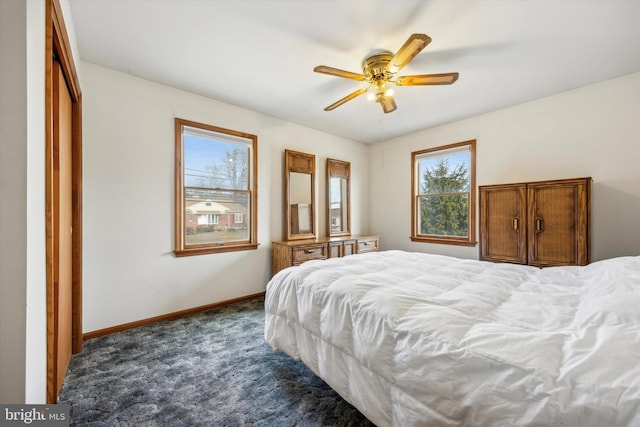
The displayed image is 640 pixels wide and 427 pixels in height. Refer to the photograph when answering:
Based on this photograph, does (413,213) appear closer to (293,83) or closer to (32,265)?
(293,83)

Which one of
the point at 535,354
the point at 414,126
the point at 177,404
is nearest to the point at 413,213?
the point at 414,126

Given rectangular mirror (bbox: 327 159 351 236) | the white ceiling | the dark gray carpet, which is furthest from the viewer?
rectangular mirror (bbox: 327 159 351 236)

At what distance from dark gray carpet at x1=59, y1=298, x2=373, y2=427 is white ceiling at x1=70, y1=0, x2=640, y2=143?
8.76 feet

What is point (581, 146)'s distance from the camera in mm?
2910

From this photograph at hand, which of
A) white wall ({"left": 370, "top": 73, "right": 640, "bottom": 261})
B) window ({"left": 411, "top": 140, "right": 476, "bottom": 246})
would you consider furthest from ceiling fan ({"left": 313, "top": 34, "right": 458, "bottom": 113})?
window ({"left": 411, "top": 140, "right": 476, "bottom": 246})

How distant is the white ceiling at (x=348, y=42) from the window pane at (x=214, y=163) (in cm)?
60

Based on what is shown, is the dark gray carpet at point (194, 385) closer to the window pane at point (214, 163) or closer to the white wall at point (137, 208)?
the white wall at point (137, 208)

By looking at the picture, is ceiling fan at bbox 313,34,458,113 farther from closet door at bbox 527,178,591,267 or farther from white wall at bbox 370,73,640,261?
white wall at bbox 370,73,640,261

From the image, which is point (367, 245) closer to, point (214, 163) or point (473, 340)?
point (214, 163)

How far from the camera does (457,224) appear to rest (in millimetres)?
4000

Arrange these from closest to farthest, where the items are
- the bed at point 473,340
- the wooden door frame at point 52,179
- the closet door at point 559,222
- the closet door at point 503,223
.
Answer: the bed at point 473,340 → the wooden door frame at point 52,179 → the closet door at point 559,222 → the closet door at point 503,223

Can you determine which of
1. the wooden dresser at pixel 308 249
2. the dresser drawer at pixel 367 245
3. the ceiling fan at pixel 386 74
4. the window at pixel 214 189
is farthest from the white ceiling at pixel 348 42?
the dresser drawer at pixel 367 245

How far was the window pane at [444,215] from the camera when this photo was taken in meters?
3.94

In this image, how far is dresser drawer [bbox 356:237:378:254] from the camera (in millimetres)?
4360
